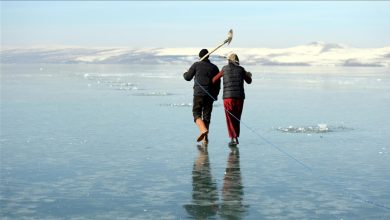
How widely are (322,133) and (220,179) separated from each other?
590 centimetres

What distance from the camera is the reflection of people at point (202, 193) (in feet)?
22.7

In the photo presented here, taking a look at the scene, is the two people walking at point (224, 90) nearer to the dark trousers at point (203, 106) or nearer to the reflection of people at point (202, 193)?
the dark trousers at point (203, 106)

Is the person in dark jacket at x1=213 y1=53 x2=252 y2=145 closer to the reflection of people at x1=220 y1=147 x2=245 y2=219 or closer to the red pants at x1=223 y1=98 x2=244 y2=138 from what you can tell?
the red pants at x1=223 y1=98 x2=244 y2=138

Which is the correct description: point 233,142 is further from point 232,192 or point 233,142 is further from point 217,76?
point 232,192

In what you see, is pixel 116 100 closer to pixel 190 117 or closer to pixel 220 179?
pixel 190 117

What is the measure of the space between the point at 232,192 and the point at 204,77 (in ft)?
→ 16.6

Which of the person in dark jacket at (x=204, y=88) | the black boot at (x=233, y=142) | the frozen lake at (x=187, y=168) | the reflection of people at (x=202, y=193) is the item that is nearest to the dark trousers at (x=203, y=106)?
the person in dark jacket at (x=204, y=88)

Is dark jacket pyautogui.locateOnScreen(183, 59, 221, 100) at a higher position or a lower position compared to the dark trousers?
higher

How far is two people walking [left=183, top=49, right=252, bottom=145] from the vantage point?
12.4 metres

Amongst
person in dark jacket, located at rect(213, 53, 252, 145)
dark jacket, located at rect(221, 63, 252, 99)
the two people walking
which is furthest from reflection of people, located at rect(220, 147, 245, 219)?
dark jacket, located at rect(221, 63, 252, 99)

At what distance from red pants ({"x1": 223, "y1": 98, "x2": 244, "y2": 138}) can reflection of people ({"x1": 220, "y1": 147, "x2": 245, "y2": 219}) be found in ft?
5.84

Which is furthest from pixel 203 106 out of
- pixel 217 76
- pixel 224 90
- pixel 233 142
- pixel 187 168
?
pixel 187 168

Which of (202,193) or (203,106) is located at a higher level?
(203,106)

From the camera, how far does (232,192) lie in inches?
314
